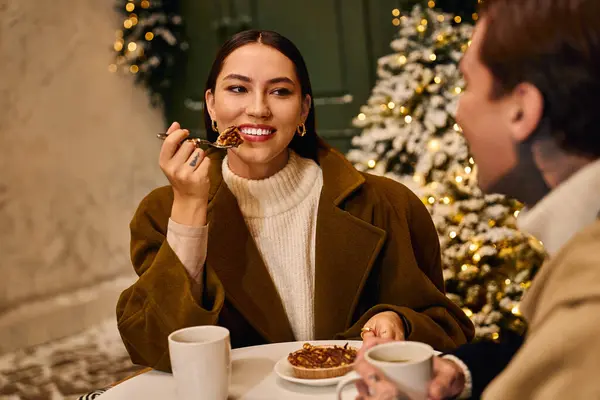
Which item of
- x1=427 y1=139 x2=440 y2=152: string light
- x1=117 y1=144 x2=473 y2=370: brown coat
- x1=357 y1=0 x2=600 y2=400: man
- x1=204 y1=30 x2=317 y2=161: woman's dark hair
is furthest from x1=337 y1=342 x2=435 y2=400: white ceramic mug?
x1=427 y1=139 x2=440 y2=152: string light

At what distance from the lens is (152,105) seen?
476 centimetres

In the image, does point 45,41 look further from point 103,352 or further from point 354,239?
point 354,239

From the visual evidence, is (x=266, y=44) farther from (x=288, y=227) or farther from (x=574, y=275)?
(x=574, y=275)

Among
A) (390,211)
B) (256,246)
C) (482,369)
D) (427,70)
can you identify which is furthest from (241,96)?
(427,70)

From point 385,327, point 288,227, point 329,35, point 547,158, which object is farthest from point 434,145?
point 547,158

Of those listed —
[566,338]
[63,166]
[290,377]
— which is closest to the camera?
[566,338]

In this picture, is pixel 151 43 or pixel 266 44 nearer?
pixel 266 44

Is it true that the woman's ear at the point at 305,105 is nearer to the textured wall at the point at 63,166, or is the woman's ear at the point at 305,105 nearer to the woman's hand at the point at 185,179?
the woman's hand at the point at 185,179

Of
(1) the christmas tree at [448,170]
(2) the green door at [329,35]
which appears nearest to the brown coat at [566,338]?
(1) the christmas tree at [448,170]

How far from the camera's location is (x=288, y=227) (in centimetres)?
167

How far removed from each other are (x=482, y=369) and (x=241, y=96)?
94cm

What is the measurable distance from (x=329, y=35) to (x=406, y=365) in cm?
376

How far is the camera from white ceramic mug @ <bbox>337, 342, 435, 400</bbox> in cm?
79

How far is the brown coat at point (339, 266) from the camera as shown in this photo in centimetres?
153
